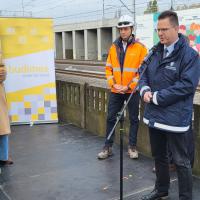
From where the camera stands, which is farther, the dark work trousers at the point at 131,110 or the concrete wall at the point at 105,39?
the concrete wall at the point at 105,39

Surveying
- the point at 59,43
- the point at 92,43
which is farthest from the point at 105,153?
the point at 59,43

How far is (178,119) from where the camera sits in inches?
134

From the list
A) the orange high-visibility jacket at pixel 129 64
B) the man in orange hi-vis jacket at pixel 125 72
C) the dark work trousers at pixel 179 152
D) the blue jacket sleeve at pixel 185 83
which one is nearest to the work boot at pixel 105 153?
the man in orange hi-vis jacket at pixel 125 72

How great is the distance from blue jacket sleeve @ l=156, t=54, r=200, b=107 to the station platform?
4.27ft

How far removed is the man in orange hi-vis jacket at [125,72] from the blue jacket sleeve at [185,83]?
1.73 metres

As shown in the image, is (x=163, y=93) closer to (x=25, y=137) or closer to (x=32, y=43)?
(x=25, y=137)

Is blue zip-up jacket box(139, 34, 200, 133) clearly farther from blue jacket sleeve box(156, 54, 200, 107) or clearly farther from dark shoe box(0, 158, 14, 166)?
dark shoe box(0, 158, 14, 166)

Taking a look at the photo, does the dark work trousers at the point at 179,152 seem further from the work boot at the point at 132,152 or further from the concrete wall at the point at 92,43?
the concrete wall at the point at 92,43

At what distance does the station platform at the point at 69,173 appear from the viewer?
13.7 ft

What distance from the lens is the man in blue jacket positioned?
3320mm

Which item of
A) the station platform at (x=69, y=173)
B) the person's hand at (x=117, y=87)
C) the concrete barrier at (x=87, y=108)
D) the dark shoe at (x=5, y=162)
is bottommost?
the station platform at (x=69, y=173)

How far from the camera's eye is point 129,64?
5.14 meters

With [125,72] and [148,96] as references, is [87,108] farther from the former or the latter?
[148,96]

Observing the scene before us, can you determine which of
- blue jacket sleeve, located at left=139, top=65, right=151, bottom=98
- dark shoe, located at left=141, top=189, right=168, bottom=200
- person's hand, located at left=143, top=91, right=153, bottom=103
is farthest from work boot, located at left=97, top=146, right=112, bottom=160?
person's hand, located at left=143, top=91, right=153, bottom=103
